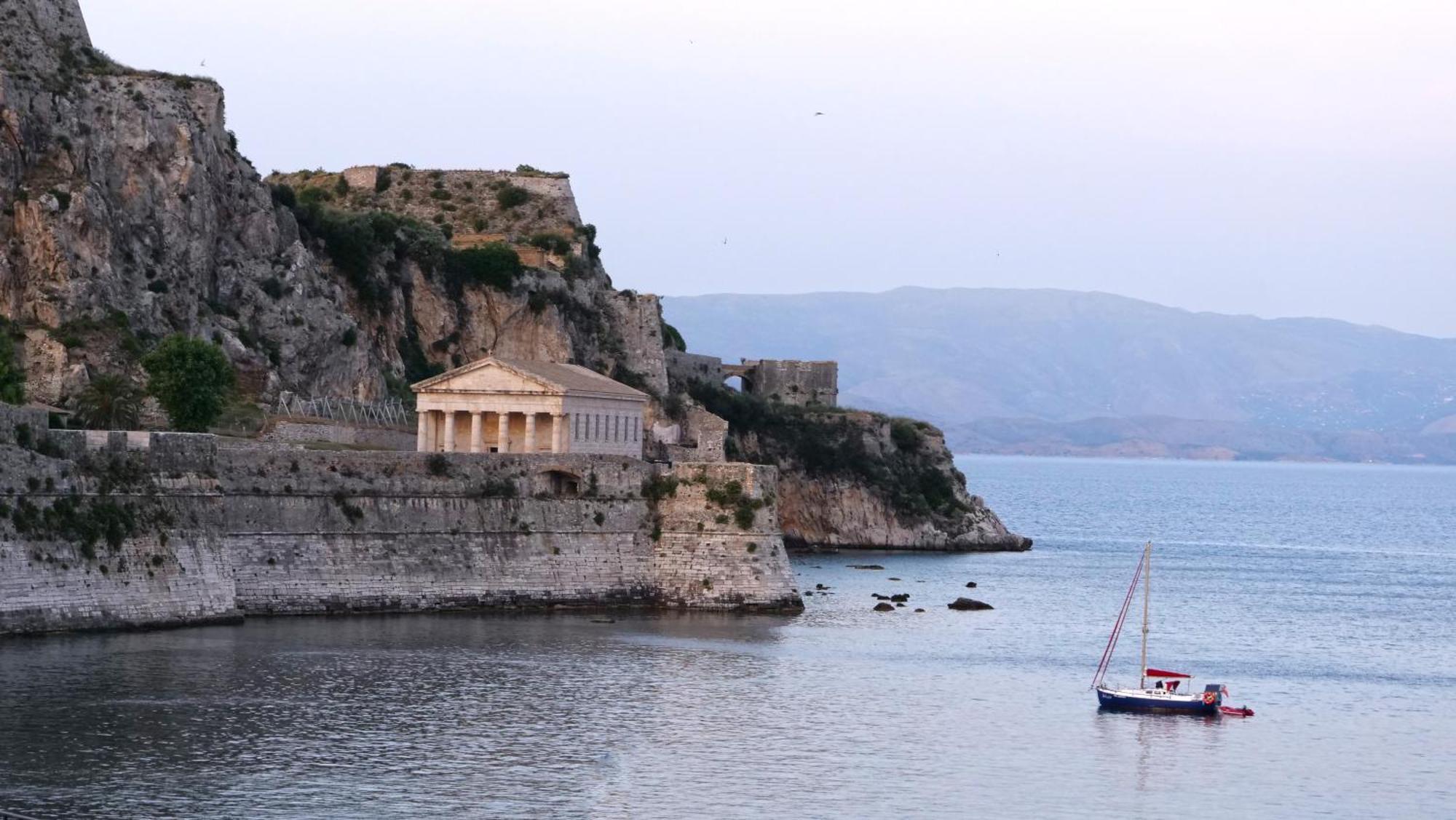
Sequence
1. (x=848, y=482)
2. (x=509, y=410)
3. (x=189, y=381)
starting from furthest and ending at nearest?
(x=848, y=482)
(x=509, y=410)
(x=189, y=381)

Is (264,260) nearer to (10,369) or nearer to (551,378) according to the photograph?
(551,378)

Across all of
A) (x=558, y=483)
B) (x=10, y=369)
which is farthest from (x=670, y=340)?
(x=10, y=369)

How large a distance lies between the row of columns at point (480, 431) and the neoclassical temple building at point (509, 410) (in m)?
0.02

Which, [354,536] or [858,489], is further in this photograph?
[858,489]

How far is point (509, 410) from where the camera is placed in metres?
69.9

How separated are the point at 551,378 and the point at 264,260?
20.4 meters

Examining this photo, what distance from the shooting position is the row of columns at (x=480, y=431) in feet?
228

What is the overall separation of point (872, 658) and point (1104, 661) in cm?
668

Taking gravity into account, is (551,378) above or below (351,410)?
above

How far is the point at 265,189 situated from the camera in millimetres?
88625

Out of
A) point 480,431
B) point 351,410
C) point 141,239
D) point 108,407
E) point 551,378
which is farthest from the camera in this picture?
point 351,410

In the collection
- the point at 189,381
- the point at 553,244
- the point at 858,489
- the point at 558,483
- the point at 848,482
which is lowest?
the point at 558,483

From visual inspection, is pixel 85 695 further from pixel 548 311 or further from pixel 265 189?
pixel 548 311

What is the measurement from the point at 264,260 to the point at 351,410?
26.2 feet
